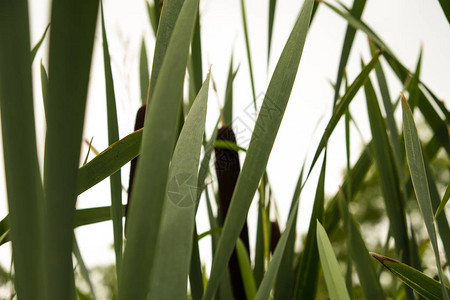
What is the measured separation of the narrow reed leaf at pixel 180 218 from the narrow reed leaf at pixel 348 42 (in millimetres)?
343

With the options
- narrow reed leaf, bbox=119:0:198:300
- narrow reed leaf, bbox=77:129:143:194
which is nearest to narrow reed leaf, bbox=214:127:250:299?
narrow reed leaf, bbox=77:129:143:194

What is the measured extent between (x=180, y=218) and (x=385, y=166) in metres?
0.45

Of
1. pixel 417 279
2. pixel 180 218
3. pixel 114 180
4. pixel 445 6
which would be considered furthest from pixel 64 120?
pixel 445 6

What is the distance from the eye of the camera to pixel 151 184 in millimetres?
194

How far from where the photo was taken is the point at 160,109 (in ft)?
0.66

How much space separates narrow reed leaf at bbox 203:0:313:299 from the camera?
0.96 feet

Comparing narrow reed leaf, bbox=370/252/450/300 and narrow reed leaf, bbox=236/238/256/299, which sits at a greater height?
narrow reed leaf, bbox=236/238/256/299

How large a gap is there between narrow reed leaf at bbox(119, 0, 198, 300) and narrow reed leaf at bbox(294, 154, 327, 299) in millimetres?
385

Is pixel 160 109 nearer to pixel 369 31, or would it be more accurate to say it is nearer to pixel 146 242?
pixel 146 242

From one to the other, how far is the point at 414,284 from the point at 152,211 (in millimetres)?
329

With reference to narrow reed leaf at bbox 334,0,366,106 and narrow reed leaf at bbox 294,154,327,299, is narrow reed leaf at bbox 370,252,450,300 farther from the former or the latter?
narrow reed leaf at bbox 334,0,366,106

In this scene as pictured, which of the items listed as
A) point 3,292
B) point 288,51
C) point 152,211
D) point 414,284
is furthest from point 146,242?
point 3,292

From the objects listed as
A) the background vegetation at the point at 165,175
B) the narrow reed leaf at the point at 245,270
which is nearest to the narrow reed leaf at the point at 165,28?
the background vegetation at the point at 165,175

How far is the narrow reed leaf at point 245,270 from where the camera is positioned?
53 centimetres
